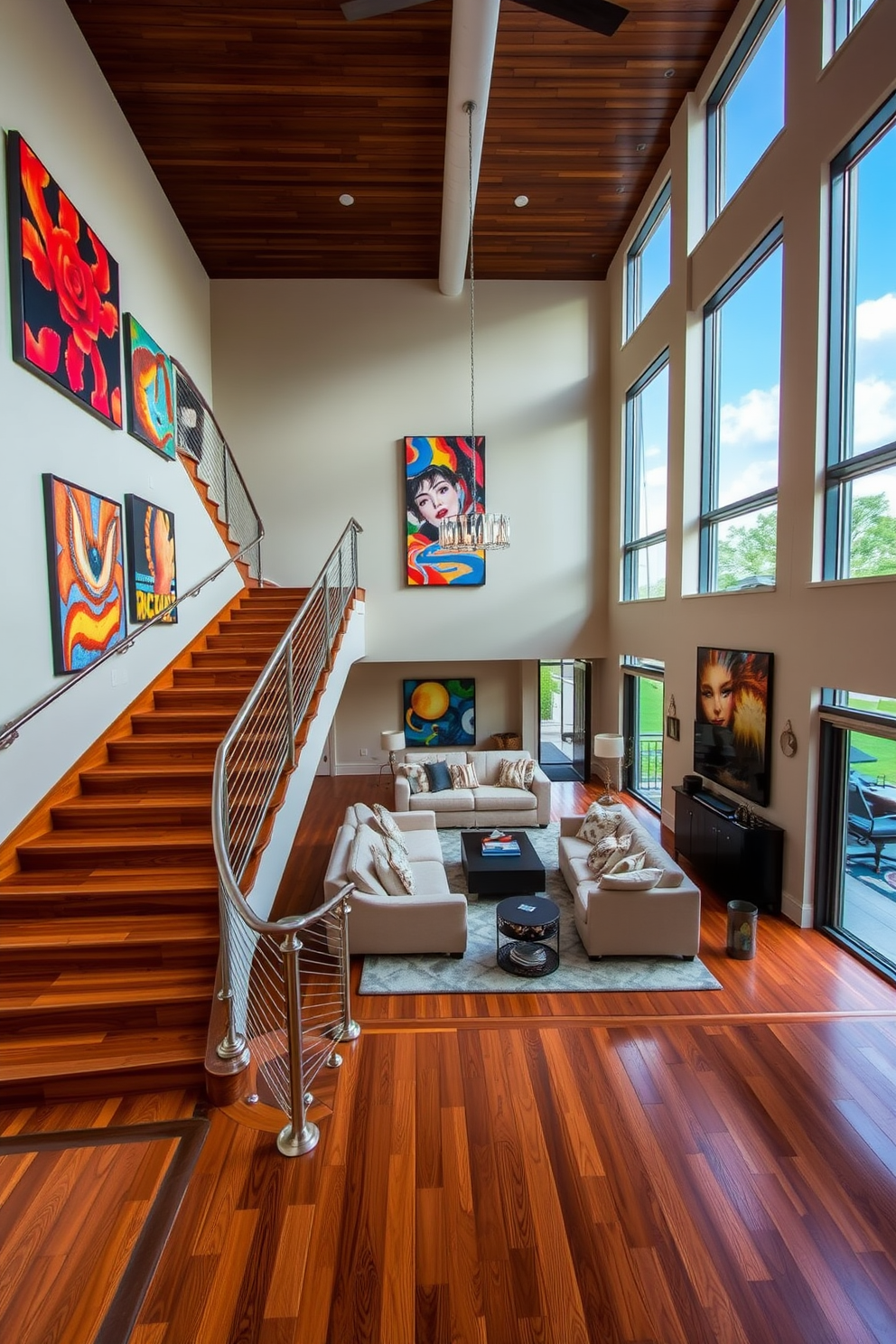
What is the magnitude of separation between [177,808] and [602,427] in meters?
8.28

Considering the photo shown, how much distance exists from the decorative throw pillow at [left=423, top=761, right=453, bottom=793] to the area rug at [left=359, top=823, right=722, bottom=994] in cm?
350

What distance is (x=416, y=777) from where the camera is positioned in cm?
934

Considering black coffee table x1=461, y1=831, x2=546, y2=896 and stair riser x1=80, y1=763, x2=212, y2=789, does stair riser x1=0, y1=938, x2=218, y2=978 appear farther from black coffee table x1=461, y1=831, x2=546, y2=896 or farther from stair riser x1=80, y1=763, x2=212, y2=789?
black coffee table x1=461, y1=831, x2=546, y2=896

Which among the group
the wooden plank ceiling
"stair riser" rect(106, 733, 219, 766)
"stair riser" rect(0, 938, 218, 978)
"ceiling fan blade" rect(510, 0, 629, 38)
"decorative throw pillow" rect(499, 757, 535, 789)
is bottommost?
"decorative throw pillow" rect(499, 757, 535, 789)

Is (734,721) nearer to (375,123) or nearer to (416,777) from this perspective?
(416,777)

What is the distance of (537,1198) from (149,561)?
5.55 metres

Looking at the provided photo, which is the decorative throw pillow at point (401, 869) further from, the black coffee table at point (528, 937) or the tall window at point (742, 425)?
the tall window at point (742, 425)

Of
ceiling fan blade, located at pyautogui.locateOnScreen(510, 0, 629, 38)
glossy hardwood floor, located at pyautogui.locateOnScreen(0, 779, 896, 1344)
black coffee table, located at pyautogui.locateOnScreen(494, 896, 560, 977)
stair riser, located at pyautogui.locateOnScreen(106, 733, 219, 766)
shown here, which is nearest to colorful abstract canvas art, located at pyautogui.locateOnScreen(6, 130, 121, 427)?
ceiling fan blade, located at pyautogui.locateOnScreen(510, 0, 629, 38)

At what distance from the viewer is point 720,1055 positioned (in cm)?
344

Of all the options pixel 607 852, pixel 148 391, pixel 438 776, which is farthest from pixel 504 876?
pixel 148 391

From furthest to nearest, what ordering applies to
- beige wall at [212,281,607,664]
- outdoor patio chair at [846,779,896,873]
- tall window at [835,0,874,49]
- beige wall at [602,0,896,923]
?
beige wall at [212,281,607,664] < outdoor patio chair at [846,779,896,873] < tall window at [835,0,874,49] < beige wall at [602,0,896,923]

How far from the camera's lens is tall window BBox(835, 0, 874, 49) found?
467 centimetres

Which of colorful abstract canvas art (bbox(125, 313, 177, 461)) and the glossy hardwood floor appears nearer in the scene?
the glossy hardwood floor

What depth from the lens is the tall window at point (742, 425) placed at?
231 inches
